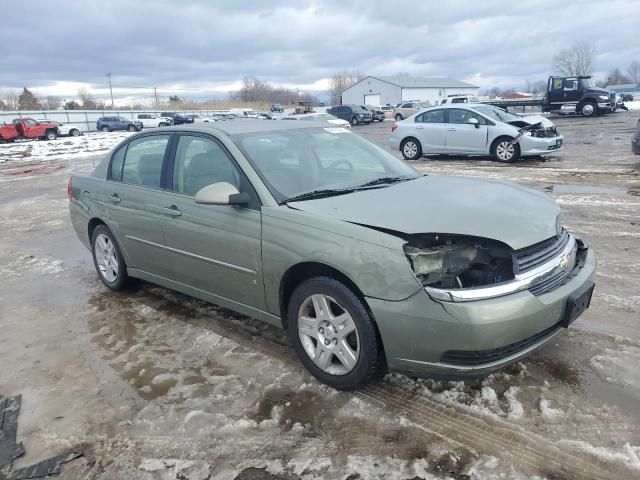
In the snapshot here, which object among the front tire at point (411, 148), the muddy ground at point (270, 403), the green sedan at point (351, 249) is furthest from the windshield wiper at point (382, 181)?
the front tire at point (411, 148)

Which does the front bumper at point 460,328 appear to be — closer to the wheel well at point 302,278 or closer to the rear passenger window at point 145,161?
the wheel well at point 302,278

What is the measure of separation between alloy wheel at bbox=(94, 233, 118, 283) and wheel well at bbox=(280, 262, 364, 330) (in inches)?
94.1

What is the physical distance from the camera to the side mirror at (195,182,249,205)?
11.3 ft

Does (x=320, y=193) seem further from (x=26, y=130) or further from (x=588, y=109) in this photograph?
(x=26, y=130)

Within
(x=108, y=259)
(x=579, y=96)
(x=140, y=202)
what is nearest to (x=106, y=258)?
(x=108, y=259)

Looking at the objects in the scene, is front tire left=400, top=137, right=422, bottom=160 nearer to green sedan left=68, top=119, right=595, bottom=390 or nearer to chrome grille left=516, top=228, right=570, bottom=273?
green sedan left=68, top=119, right=595, bottom=390

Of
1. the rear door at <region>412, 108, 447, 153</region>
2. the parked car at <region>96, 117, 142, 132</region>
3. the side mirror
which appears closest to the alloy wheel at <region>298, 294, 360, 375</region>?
the side mirror

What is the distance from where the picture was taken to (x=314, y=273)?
10.5 feet

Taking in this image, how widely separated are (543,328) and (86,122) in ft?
201

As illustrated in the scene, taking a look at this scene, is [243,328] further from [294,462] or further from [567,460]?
[567,460]

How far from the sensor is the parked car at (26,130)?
Answer: 35.0m

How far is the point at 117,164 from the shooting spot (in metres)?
5.05

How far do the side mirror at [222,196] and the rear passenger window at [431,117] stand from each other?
11.8 metres

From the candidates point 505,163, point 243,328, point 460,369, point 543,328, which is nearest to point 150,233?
point 243,328
